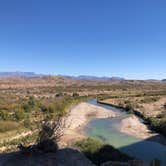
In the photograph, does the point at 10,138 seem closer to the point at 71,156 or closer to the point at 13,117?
the point at 13,117

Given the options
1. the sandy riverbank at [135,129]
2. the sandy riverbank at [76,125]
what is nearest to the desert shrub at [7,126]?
the sandy riverbank at [76,125]

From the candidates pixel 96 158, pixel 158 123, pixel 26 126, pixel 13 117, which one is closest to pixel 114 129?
pixel 158 123

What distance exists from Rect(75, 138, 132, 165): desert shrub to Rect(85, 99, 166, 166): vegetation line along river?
5.91ft

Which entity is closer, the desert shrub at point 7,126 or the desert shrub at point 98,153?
the desert shrub at point 98,153

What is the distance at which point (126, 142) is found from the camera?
2325 cm

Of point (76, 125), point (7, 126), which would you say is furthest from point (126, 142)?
point (7, 126)

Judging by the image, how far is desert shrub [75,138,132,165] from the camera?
16.6m

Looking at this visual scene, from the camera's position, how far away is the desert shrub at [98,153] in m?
16.6

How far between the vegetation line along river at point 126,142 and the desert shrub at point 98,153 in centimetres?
180

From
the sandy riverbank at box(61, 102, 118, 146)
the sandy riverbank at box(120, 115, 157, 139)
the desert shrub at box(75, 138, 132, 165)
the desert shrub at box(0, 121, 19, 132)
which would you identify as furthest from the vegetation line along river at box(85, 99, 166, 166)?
the desert shrub at box(0, 121, 19, 132)

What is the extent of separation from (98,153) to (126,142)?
636 centimetres

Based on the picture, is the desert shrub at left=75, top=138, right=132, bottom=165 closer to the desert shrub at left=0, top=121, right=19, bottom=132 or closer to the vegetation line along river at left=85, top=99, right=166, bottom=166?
the vegetation line along river at left=85, top=99, right=166, bottom=166

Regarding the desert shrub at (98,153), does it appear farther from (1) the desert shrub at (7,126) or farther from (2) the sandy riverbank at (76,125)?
(1) the desert shrub at (7,126)

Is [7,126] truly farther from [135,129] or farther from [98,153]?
[135,129]
